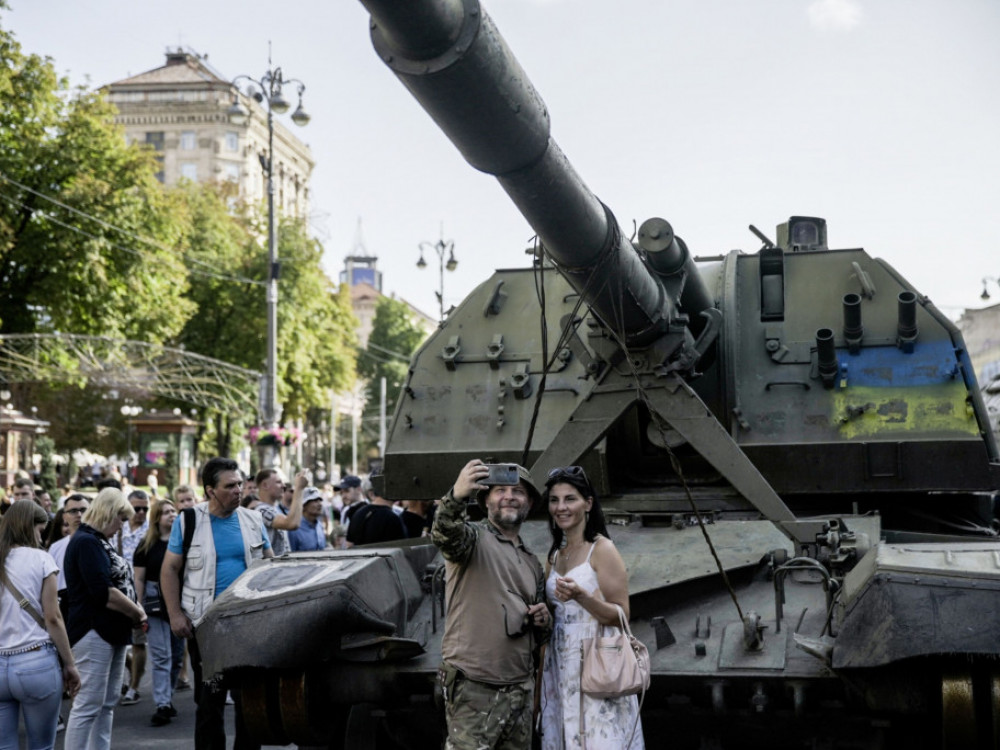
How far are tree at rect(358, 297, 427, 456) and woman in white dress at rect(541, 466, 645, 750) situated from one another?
2788 inches

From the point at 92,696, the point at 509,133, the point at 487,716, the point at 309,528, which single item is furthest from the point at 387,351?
the point at 509,133

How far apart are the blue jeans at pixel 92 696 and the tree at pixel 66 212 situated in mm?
22032

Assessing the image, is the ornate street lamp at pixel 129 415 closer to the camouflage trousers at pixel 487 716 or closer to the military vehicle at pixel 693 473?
the military vehicle at pixel 693 473

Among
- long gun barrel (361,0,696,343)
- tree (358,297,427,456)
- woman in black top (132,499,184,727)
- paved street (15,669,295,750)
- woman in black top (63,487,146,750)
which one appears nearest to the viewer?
long gun barrel (361,0,696,343)

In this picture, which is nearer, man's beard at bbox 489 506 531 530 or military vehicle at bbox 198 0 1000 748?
military vehicle at bbox 198 0 1000 748

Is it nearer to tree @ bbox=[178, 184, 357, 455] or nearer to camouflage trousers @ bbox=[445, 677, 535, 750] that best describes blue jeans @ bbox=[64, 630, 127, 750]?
camouflage trousers @ bbox=[445, 677, 535, 750]

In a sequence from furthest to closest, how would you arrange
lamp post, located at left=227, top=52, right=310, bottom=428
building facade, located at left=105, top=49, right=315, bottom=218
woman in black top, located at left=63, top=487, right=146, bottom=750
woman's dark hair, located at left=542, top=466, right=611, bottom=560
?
building facade, located at left=105, top=49, right=315, bottom=218, lamp post, located at left=227, top=52, right=310, bottom=428, woman in black top, located at left=63, top=487, right=146, bottom=750, woman's dark hair, located at left=542, top=466, right=611, bottom=560

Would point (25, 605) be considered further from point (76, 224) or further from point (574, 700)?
point (76, 224)

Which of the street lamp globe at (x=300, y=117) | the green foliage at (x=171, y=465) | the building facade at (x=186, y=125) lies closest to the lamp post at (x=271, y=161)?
the street lamp globe at (x=300, y=117)

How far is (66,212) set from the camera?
95.3 feet

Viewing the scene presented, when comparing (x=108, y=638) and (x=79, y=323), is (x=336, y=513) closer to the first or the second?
(x=79, y=323)

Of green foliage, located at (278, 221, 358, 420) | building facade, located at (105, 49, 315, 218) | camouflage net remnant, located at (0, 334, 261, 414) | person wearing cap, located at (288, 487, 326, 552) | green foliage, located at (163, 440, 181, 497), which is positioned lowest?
person wearing cap, located at (288, 487, 326, 552)

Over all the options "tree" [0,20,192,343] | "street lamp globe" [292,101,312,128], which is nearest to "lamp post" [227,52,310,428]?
"street lamp globe" [292,101,312,128]

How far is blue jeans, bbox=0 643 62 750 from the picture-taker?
249 inches
